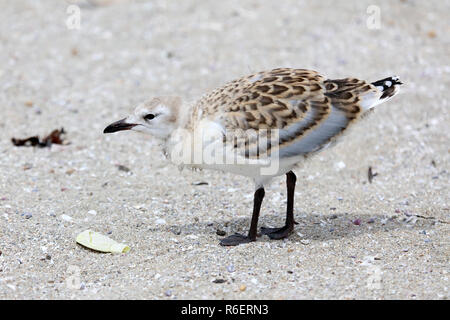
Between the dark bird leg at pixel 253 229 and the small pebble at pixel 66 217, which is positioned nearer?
the dark bird leg at pixel 253 229

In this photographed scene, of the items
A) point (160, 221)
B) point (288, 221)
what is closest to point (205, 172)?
point (160, 221)

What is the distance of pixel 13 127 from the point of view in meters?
8.06

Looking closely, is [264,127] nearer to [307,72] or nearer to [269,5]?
[307,72]

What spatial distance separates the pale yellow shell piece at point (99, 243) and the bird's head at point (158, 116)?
0.95m

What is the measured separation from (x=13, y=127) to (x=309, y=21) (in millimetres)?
4785

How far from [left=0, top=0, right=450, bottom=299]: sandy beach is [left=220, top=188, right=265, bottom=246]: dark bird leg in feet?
0.32

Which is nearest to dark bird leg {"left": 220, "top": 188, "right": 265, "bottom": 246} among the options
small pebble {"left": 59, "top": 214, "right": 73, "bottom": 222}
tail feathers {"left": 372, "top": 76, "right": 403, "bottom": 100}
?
tail feathers {"left": 372, "top": 76, "right": 403, "bottom": 100}

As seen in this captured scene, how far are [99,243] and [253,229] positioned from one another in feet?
4.09

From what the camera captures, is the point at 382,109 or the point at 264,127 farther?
the point at 382,109

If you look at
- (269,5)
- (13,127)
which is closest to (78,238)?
(13,127)

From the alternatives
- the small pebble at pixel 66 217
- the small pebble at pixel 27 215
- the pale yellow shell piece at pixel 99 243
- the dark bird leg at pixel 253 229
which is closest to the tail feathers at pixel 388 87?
the dark bird leg at pixel 253 229

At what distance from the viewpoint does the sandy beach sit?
5.08m

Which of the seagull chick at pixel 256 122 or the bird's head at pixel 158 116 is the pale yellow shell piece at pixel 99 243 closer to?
the seagull chick at pixel 256 122

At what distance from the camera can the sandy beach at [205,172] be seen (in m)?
5.08
